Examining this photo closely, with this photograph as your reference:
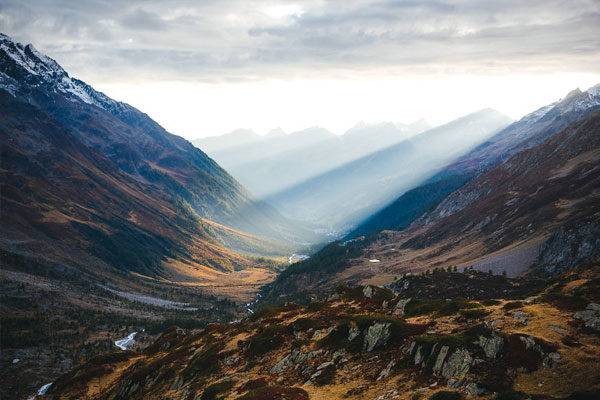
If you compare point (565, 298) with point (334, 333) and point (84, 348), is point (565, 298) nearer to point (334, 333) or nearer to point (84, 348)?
point (334, 333)

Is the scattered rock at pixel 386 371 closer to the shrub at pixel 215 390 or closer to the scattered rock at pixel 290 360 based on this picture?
the scattered rock at pixel 290 360

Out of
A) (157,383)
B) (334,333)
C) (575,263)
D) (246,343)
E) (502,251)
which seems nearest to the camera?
(334,333)

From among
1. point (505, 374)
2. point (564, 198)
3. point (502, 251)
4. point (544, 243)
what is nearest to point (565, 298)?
point (505, 374)

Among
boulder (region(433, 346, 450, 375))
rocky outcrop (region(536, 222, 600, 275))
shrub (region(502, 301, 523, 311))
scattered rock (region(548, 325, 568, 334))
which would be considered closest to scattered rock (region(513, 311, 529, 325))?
shrub (region(502, 301, 523, 311))

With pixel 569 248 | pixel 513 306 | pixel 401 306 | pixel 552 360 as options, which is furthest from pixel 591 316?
pixel 569 248

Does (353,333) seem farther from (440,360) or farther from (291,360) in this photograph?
(440,360)

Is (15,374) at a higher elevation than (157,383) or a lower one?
lower
